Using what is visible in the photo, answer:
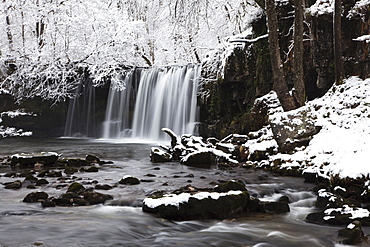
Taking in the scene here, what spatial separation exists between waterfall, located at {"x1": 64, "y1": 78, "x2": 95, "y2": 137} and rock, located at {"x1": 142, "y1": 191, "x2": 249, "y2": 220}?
18.0 meters

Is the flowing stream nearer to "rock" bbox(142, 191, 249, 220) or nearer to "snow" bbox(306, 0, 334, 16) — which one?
"rock" bbox(142, 191, 249, 220)

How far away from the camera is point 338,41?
1062 cm

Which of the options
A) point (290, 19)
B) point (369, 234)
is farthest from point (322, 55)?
point (369, 234)

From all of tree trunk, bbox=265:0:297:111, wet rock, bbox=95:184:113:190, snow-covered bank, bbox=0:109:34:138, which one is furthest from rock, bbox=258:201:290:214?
snow-covered bank, bbox=0:109:34:138

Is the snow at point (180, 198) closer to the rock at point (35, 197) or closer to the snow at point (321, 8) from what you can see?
the rock at point (35, 197)

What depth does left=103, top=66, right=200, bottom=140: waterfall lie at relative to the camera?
58.2ft

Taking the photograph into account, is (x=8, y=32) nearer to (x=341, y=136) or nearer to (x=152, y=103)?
(x=152, y=103)

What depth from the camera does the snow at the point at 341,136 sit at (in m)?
Answer: 6.28

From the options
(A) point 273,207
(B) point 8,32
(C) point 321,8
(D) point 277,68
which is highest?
(B) point 8,32

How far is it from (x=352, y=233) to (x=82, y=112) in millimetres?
20270

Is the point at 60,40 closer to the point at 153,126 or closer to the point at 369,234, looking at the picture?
the point at 153,126

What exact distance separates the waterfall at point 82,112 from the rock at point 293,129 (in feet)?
49.6

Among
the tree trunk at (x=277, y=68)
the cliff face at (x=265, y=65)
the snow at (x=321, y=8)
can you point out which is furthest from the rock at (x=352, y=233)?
the snow at (x=321, y=8)

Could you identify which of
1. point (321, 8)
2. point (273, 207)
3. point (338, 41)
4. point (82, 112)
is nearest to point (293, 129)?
point (338, 41)
